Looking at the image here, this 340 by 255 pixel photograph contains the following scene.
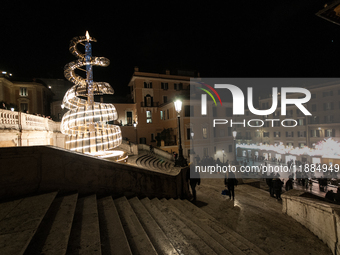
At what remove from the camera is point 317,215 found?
16.0 ft

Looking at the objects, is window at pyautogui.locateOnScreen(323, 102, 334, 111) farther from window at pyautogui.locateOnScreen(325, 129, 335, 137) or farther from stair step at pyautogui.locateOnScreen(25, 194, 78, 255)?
stair step at pyautogui.locateOnScreen(25, 194, 78, 255)

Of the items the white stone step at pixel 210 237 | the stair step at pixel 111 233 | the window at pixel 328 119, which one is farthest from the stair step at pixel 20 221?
the window at pixel 328 119

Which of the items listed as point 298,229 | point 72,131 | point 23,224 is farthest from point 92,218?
point 72,131

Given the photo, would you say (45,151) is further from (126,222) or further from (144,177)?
(144,177)

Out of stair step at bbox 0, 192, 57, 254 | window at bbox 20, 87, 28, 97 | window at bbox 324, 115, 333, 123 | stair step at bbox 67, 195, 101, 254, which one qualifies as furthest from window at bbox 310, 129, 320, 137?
window at bbox 20, 87, 28, 97

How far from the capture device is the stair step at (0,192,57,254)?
6.67 ft

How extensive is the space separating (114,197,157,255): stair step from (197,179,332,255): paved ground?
3175mm

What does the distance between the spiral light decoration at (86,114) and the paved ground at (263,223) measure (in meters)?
6.19

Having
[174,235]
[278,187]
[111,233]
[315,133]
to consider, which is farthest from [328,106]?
[111,233]

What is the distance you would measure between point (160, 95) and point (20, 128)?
78.6 feet

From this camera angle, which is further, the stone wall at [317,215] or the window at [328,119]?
the window at [328,119]

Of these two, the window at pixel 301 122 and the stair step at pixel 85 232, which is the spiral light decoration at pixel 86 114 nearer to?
the stair step at pixel 85 232

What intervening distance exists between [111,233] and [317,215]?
231 inches

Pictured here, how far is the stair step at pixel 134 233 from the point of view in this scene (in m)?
2.76
